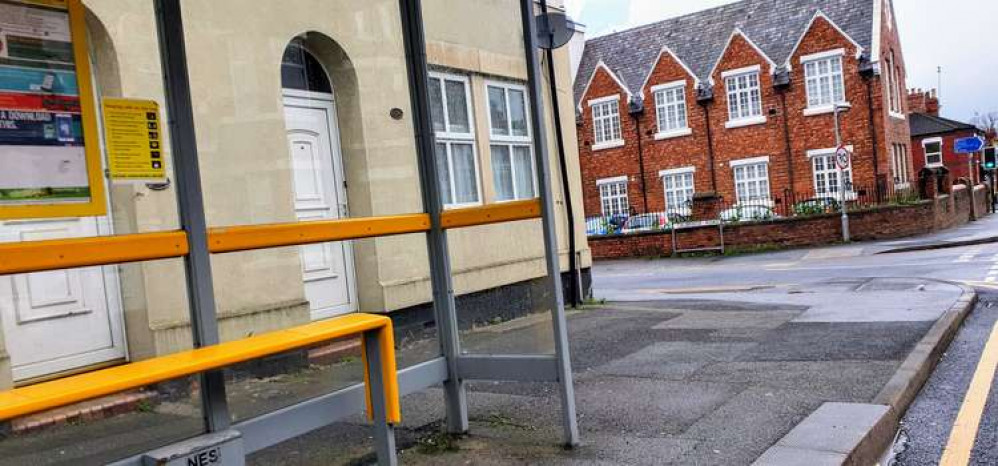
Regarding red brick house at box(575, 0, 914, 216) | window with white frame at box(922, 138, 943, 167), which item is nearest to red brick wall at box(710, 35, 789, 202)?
red brick house at box(575, 0, 914, 216)

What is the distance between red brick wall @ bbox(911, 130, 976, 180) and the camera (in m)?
54.3

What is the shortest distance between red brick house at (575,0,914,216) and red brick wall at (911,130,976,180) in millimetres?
20007

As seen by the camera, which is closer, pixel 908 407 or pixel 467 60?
pixel 467 60

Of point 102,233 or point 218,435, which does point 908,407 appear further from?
point 102,233

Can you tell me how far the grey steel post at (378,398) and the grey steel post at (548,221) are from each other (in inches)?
42.9

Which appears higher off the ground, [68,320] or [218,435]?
[68,320]

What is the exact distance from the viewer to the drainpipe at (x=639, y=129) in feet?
123

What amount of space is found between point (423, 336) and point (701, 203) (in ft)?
78.0

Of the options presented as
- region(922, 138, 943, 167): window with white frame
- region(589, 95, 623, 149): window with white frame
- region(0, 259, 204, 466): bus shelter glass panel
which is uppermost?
region(589, 95, 623, 149): window with white frame

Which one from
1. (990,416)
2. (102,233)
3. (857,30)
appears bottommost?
(990,416)

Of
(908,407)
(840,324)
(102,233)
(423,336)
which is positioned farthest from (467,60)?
(840,324)

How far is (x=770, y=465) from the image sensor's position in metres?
4.05

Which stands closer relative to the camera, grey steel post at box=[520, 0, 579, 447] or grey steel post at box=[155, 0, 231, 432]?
grey steel post at box=[155, 0, 231, 432]

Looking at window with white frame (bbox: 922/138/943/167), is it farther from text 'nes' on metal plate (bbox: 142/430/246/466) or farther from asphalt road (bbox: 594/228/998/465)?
text 'nes' on metal plate (bbox: 142/430/246/466)
